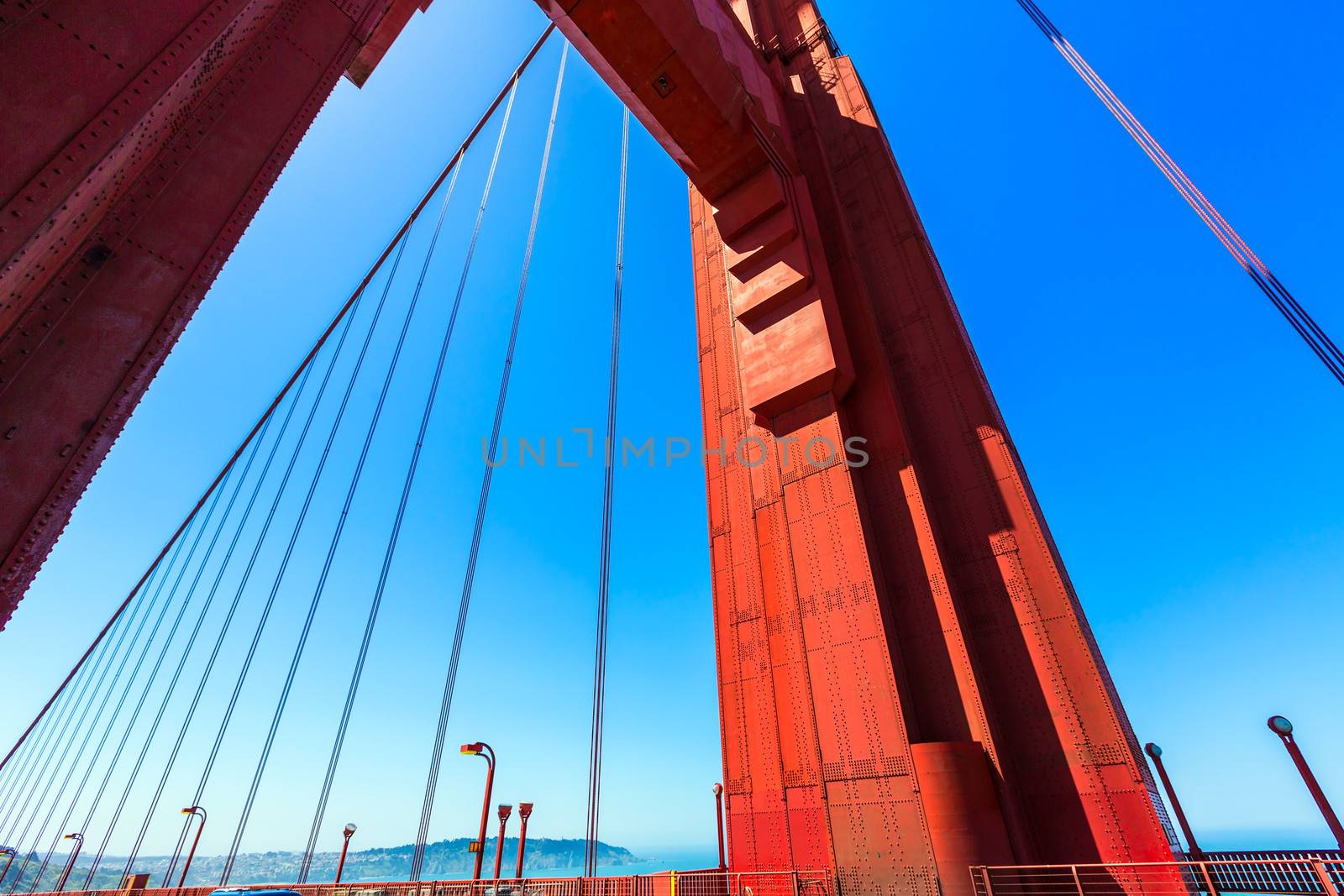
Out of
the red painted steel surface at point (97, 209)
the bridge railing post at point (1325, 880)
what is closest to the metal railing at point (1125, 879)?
the bridge railing post at point (1325, 880)

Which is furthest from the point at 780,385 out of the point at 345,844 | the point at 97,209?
the point at 345,844

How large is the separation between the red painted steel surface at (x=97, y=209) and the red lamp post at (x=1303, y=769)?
1714 centimetres

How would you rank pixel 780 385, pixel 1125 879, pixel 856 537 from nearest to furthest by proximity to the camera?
pixel 1125 879 → pixel 856 537 → pixel 780 385

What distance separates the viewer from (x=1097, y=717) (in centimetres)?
848

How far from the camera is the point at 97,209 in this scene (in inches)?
141

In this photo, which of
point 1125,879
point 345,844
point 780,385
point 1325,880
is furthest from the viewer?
point 345,844

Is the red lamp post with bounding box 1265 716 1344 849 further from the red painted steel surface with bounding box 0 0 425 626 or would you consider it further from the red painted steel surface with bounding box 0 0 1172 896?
the red painted steel surface with bounding box 0 0 425 626

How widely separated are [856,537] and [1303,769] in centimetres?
909

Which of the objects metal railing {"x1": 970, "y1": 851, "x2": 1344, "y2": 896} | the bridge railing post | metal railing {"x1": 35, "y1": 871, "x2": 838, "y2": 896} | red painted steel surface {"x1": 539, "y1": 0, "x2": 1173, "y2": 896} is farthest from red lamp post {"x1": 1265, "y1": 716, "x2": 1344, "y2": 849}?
metal railing {"x1": 35, "y1": 871, "x2": 838, "y2": 896}

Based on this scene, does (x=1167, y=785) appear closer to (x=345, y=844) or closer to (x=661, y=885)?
(x=661, y=885)

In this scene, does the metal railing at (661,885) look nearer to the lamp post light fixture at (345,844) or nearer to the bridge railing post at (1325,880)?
the bridge railing post at (1325,880)

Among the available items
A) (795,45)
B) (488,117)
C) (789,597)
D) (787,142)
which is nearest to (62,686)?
(488,117)

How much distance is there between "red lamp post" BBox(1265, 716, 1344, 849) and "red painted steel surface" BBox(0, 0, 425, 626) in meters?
17.1

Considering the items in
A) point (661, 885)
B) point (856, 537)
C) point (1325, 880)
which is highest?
point (856, 537)
